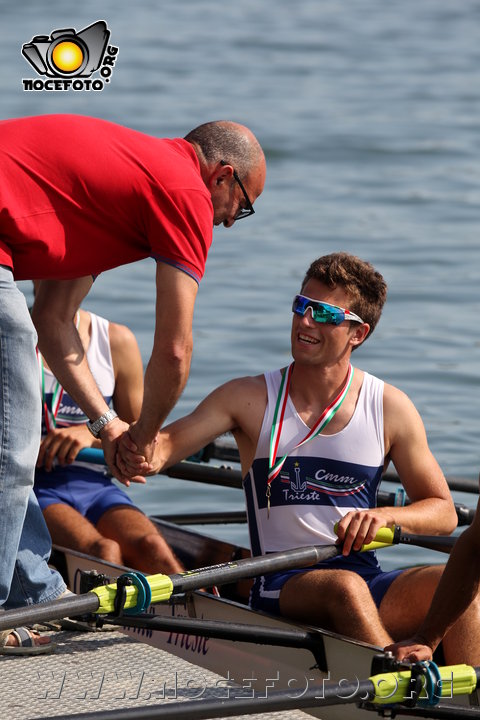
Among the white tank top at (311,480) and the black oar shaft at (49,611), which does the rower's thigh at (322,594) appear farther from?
the black oar shaft at (49,611)

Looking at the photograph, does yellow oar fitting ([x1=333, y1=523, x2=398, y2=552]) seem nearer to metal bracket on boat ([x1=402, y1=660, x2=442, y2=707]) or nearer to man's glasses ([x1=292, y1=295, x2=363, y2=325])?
man's glasses ([x1=292, y1=295, x2=363, y2=325])

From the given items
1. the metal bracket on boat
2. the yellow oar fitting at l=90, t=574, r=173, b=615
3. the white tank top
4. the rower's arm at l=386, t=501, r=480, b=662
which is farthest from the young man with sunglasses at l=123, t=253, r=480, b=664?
the metal bracket on boat

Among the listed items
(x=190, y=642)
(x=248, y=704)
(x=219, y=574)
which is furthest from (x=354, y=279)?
(x=248, y=704)

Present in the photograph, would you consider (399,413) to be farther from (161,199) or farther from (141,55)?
(141,55)

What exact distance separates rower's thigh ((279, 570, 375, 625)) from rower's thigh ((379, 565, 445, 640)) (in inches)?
7.2

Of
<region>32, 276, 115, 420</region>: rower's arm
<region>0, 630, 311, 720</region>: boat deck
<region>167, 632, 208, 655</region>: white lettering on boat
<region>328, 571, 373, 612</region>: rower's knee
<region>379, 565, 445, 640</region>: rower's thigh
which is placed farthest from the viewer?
<region>32, 276, 115, 420</region>: rower's arm

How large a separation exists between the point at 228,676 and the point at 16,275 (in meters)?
1.63

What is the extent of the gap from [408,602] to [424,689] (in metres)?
0.92

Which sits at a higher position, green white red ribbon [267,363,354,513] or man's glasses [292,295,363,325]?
man's glasses [292,295,363,325]

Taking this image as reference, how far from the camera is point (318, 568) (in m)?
4.78

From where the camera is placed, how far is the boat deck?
4112 mm

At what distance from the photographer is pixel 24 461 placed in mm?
4203

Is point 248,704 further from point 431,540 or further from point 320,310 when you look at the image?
point 320,310

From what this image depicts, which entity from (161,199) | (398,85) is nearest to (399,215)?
(398,85)
